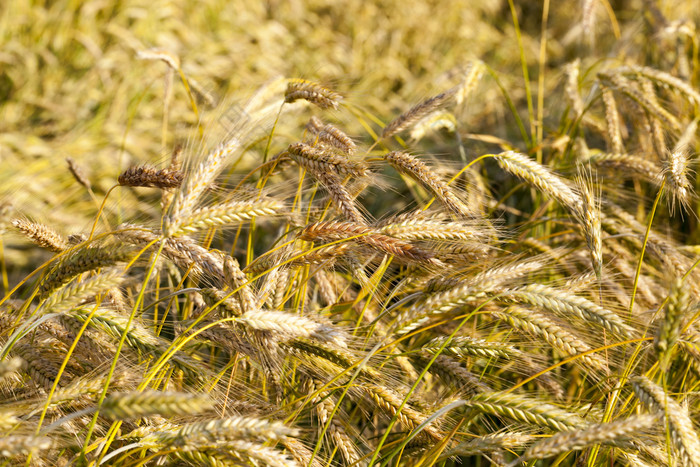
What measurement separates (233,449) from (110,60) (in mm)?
4647

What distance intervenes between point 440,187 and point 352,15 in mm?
5484

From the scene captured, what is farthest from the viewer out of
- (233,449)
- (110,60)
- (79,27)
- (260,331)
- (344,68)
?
(344,68)

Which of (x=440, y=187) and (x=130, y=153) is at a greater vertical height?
(x=440, y=187)

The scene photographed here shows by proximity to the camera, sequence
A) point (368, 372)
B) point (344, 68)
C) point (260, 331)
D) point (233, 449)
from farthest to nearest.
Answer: point (344, 68), point (368, 372), point (260, 331), point (233, 449)

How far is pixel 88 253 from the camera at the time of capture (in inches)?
54.7

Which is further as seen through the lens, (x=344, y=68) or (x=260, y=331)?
(x=344, y=68)

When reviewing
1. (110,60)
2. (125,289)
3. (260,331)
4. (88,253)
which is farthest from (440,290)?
(110,60)

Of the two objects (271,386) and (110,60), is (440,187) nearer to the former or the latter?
(271,386)

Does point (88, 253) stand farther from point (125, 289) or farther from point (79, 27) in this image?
point (79, 27)

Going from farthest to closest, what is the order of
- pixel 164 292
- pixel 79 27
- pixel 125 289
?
pixel 79 27, pixel 164 292, pixel 125 289

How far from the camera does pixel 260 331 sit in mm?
1356

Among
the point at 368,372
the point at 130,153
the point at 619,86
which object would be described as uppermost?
the point at 619,86

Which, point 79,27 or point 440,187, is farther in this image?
point 79,27

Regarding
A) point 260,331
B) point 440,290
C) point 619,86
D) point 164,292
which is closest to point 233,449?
point 260,331
